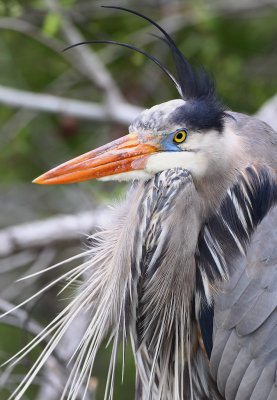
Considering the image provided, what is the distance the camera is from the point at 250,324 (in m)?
2.04

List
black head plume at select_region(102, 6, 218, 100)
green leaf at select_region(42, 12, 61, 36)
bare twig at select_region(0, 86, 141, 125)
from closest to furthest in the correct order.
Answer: black head plume at select_region(102, 6, 218, 100) < green leaf at select_region(42, 12, 61, 36) < bare twig at select_region(0, 86, 141, 125)

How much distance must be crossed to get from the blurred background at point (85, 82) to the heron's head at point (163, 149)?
163 cm

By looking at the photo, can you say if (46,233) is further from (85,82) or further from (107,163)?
(85,82)

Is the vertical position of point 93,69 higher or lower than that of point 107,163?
higher

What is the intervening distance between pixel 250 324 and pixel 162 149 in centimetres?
60

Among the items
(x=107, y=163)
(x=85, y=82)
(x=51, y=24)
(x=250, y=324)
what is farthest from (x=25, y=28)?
(x=250, y=324)

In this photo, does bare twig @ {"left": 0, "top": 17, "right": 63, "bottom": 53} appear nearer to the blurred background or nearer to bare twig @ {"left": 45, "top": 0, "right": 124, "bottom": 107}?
the blurred background

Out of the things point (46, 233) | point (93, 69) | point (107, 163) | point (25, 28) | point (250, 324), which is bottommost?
point (250, 324)

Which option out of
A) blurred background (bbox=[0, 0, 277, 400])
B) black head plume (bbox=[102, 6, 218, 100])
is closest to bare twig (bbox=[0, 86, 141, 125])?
blurred background (bbox=[0, 0, 277, 400])

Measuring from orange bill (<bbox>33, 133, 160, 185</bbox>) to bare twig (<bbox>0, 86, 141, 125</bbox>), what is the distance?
1617 millimetres

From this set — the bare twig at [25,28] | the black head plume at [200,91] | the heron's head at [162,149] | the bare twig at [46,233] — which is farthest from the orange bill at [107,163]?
the bare twig at [25,28]

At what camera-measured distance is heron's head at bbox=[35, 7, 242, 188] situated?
1.92 meters

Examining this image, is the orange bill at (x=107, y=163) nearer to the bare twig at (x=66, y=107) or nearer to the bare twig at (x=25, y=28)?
the bare twig at (x=66, y=107)

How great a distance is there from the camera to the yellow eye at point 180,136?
1922mm
